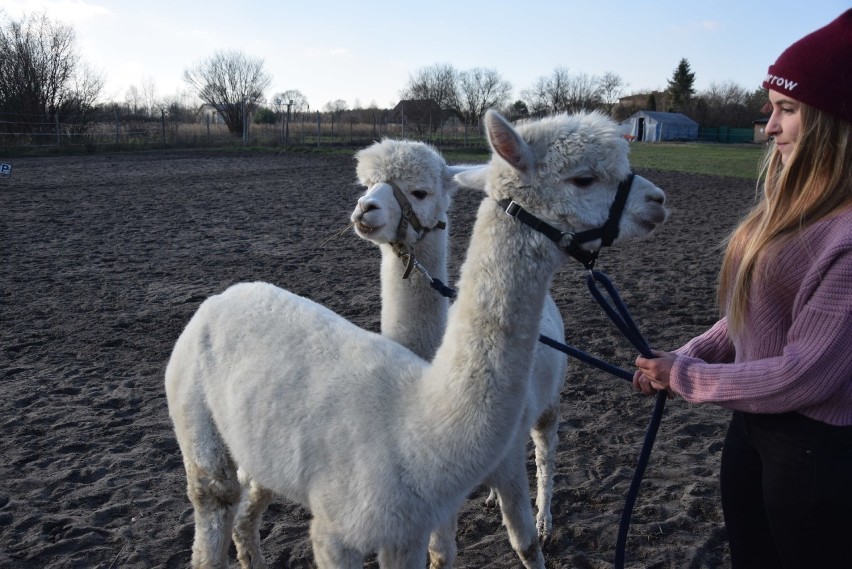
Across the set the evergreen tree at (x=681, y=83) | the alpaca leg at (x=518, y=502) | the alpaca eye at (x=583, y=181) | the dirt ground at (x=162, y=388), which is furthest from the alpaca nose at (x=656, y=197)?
the evergreen tree at (x=681, y=83)

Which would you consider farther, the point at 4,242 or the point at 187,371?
the point at 4,242

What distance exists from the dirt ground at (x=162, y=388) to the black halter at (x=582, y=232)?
6.24ft

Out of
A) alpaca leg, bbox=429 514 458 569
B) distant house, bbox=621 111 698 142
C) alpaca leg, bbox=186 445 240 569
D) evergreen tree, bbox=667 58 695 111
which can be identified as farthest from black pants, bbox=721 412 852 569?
evergreen tree, bbox=667 58 695 111

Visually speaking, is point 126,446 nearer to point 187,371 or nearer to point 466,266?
point 187,371

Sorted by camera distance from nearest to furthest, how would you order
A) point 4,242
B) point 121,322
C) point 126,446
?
point 126,446
point 121,322
point 4,242

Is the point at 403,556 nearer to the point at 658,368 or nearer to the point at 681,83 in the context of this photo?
the point at 658,368

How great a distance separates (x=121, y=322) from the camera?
6.54m

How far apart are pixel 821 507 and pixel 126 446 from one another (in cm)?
378

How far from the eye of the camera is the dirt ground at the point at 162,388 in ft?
11.2

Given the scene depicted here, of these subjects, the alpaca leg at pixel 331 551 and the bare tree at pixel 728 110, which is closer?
the alpaca leg at pixel 331 551

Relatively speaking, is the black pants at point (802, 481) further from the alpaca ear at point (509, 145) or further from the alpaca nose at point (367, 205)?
the alpaca nose at point (367, 205)

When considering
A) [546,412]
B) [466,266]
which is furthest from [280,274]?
[466,266]

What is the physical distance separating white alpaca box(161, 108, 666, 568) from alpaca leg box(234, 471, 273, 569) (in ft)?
1.29

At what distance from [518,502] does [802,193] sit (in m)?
1.74
